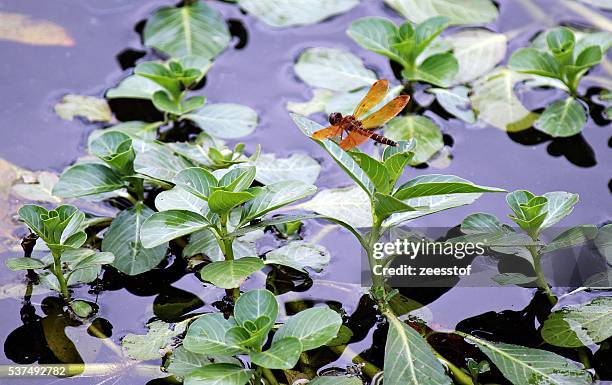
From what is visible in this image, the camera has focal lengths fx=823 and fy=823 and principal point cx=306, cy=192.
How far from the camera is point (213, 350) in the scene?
2.05 meters

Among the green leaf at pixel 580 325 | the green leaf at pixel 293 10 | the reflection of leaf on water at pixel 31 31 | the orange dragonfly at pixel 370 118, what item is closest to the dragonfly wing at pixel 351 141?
the orange dragonfly at pixel 370 118

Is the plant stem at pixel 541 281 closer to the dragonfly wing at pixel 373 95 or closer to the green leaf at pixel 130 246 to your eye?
the dragonfly wing at pixel 373 95

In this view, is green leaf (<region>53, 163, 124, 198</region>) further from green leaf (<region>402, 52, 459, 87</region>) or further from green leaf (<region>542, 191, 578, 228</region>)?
green leaf (<region>542, 191, 578, 228</region>)

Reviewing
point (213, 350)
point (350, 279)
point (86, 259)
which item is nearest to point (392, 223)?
point (350, 279)

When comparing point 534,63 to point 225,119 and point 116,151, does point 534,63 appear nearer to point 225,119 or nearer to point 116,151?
point 225,119

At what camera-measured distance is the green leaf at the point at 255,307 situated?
82.2 inches

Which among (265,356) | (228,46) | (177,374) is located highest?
(228,46)

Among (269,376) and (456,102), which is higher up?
(456,102)

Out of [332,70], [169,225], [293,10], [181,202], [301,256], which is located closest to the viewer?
[169,225]

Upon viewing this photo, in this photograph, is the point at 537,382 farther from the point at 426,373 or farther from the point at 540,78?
the point at 540,78

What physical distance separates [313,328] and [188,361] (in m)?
0.36

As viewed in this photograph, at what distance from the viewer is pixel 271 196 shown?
7.66 feet

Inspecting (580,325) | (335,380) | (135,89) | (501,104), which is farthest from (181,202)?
(501,104)

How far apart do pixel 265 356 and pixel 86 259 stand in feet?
2.25
